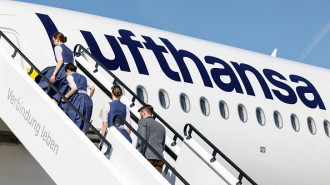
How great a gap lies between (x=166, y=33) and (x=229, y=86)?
1.90 metres

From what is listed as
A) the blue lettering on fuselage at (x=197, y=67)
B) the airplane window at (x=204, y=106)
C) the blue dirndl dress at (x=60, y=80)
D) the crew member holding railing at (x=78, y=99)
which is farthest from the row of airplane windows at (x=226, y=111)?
the crew member holding railing at (x=78, y=99)

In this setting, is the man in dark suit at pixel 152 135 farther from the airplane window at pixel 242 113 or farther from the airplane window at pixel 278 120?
the airplane window at pixel 278 120

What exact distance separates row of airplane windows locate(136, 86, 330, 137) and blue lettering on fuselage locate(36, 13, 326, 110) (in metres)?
0.37

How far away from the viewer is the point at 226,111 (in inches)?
534

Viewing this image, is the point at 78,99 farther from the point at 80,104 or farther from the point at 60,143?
the point at 60,143

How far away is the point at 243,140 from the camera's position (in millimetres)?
13633

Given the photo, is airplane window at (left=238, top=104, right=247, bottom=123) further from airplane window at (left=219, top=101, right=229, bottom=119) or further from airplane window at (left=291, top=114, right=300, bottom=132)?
airplane window at (left=291, top=114, right=300, bottom=132)

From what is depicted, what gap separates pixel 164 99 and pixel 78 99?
3.99 metres

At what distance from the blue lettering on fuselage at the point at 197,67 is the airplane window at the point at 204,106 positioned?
14.2 inches

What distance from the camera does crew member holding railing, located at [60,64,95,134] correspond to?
8.23 metres

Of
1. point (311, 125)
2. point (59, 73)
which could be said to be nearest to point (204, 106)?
point (311, 125)

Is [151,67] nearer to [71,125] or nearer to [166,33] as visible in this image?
[166,33]

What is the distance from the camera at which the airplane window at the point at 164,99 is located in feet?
40.8

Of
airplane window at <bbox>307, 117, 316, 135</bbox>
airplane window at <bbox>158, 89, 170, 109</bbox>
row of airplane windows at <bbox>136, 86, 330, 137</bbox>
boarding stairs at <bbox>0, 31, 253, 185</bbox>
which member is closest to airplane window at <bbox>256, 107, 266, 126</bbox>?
row of airplane windows at <bbox>136, 86, 330, 137</bbox>
